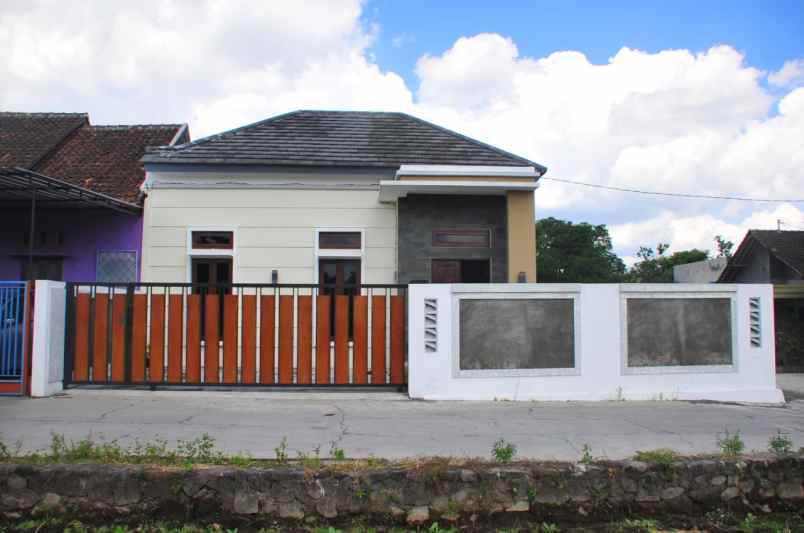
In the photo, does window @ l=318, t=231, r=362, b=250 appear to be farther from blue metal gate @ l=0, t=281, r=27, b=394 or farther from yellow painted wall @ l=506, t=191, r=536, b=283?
blue metal gate @ l=0, t=281, r=27, b=394

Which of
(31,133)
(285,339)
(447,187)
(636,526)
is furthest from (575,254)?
(636,526)

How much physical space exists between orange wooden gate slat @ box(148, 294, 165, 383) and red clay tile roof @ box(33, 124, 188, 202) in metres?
4.43

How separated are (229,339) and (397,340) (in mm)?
2556

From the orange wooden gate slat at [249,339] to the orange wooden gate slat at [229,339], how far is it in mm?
149

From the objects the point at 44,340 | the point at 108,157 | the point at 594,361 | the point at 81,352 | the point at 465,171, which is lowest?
the point at 594,361

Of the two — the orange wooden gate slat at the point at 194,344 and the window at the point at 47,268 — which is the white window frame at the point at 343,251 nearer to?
the orange wooden gate slat at the point at 194,344

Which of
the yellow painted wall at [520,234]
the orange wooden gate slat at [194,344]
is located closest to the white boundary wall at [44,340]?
the orange wooden gate slat at [194,344]

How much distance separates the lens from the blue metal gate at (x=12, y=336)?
29.3 ft

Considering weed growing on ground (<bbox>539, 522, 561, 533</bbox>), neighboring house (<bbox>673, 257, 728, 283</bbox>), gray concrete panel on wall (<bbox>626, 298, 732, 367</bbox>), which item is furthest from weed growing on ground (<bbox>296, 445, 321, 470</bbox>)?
neighboring house (<bbox>673, 257, 728, 283</bbox>)

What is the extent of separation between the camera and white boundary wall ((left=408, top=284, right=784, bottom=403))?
9078 millimetres

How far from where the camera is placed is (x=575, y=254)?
45.8 metres

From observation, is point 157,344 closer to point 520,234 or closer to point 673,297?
point 520,234

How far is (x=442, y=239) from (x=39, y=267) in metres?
8.72

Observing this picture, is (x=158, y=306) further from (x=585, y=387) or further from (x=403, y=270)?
(x=585, y=387)
